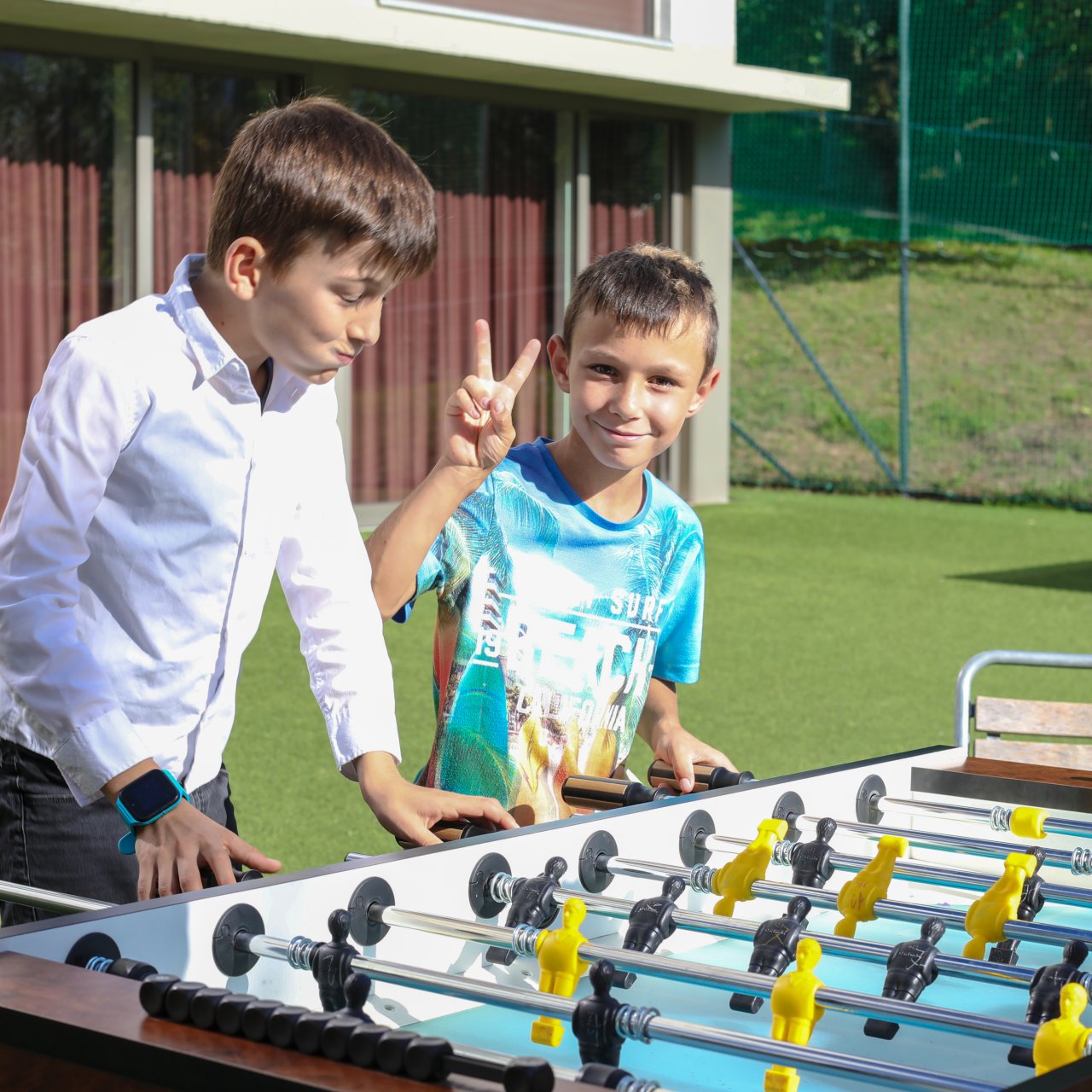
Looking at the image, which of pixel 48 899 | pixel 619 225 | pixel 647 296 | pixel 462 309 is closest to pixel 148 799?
pixel 48 899

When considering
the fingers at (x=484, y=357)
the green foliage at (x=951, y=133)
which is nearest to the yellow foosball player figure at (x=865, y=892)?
the fingers at (x=484, y=357)

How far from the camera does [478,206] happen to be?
40.6 ft

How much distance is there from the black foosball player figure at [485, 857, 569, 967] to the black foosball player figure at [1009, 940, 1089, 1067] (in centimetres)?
52

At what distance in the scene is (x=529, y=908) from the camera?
6.18 feet

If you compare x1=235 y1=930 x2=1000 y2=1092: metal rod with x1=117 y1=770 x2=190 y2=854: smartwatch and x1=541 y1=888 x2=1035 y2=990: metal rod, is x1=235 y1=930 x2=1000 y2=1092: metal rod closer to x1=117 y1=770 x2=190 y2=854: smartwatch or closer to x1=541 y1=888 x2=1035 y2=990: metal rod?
x1=541 y1=888 x2=1035 y2=990: metal rod

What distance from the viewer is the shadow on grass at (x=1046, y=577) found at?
1042 centimetres

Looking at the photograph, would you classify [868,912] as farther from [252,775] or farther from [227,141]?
[227,141]

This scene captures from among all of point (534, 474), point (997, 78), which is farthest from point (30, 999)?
point (997, 78)

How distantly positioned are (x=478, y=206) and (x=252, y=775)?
24.6 feet

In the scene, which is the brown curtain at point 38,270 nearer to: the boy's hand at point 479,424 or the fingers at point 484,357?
the fingers at point 484,357

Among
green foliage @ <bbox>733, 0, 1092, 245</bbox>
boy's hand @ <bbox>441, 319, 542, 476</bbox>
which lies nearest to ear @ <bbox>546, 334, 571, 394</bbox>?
boy's hand @ <bbox>441, 319, 542, 476</bbox>

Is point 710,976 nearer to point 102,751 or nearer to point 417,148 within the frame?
point 102,751

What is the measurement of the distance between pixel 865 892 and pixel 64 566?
1.06 metres

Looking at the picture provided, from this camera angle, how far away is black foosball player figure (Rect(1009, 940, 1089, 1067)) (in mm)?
1572
